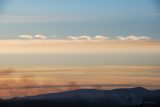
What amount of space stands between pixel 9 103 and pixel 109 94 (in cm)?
220

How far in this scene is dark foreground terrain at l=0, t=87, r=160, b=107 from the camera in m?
11.4

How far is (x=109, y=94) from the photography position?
11828 millimetres

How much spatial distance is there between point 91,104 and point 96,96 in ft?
0.68

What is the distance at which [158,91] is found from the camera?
467 inches

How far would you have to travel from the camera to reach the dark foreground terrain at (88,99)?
1140cm

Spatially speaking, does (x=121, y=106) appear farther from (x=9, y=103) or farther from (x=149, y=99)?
(x=9, y=103)

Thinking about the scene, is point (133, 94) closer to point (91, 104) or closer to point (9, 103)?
point (91, 104)

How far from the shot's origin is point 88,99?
456 inches

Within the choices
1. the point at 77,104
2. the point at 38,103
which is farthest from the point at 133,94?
the point at 38,103

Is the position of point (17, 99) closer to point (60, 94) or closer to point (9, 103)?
point (9, 103)

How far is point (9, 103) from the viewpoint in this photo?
11516 mm

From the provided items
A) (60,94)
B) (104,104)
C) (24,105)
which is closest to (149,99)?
(104,104)

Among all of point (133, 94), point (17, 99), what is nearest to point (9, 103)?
point (17, 99)

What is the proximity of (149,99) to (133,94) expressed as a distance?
0.39 m
